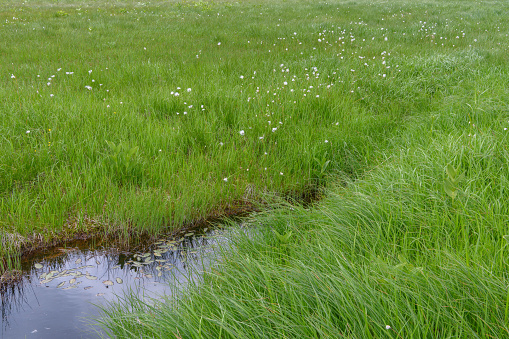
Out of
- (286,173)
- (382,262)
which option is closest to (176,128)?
(286,173)

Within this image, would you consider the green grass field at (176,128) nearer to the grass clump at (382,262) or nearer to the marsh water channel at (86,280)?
the marsh water channel at (86,280)

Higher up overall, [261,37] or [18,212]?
[261,37]

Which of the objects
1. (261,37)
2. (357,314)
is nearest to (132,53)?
(261,37)

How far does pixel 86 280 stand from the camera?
10.3 ft

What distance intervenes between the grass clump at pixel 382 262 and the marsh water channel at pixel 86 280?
248 mm

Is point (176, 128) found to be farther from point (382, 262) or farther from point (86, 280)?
point (382, 262)

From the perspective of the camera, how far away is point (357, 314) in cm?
184

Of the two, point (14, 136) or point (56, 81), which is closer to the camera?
point (14, 136)

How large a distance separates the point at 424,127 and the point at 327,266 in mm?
3327

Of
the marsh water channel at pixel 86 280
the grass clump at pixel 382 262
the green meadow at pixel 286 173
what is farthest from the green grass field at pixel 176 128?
the grass clump at pixel 382 262

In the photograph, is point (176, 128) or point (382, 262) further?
point (176, 128)

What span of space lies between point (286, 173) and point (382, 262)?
258 cm

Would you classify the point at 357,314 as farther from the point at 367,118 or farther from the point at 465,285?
the point at 367,118

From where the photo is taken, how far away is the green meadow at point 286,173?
2.00 meters
